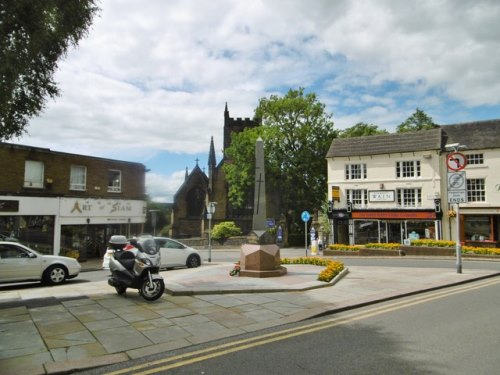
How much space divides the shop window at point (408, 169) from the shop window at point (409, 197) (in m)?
1.27

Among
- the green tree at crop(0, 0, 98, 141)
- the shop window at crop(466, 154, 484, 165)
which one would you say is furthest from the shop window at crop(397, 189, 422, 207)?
the green tree at crop(0, 0, 98, 141)

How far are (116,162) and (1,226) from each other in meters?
8.36

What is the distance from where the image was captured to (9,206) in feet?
71.0

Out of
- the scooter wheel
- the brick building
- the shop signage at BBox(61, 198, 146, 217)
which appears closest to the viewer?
the scooter wheel

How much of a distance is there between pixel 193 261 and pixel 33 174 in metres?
12.0

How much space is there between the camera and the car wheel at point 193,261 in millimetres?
18219

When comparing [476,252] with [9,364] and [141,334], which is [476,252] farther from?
[9,364]

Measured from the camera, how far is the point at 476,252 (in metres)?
22.3

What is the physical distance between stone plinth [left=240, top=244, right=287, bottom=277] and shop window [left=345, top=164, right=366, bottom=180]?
2392 cm

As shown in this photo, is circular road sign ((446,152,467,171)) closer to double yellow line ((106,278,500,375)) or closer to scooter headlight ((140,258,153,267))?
double yellow line ((106,278,500,375))

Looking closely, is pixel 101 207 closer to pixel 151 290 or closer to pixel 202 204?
pixel 151 290

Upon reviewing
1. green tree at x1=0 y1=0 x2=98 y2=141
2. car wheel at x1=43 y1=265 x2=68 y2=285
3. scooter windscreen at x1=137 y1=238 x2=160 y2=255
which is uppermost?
green tree at x1=0 y1=0 x2=98 y2=141

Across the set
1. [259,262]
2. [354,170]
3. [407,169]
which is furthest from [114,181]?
[407,169]

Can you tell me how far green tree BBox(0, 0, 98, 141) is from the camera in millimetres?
7496
